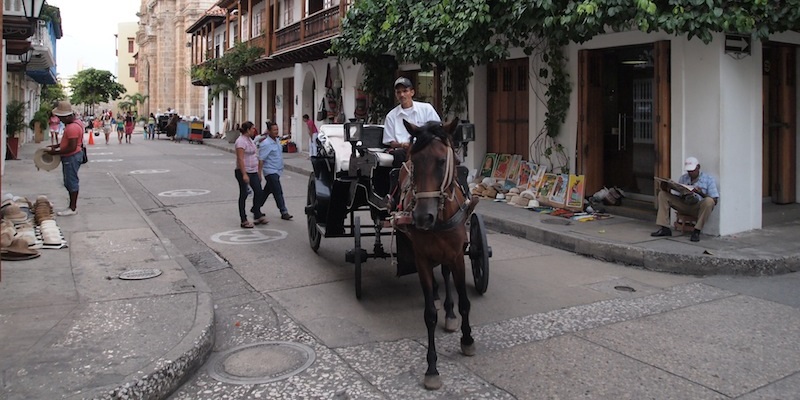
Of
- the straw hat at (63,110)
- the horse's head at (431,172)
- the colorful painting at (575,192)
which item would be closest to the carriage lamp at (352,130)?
the horse's head at (431,172)

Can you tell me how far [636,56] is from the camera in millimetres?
11633

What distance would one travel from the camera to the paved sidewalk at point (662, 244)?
7699mm

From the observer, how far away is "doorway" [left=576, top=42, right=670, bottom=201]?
1141 cm

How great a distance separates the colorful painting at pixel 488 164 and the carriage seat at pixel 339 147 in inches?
240

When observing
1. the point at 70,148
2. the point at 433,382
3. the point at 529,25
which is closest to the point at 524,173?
the point at 529,25

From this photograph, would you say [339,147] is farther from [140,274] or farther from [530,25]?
[530,25]

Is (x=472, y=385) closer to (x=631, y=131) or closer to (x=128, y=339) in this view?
(x=128, y=339)

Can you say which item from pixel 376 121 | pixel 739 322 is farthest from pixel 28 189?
pixel 739 322

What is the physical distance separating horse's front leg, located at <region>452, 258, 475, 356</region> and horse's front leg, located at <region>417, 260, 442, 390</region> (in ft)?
0.74

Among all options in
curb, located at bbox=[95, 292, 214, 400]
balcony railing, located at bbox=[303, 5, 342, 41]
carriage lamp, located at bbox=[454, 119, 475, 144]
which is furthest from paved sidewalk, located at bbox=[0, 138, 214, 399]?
balcony railing, located at bbox=[303, 5, 342, 41]

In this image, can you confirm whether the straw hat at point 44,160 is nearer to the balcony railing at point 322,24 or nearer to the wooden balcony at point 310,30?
the wooden balcony at point 310,30

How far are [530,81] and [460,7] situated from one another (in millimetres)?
2357

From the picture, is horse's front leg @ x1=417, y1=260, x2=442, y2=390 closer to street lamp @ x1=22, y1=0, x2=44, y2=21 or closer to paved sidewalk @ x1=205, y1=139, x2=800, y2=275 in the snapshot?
paved sidewalk @ x1=205, y1=139, x2=800, y2=275

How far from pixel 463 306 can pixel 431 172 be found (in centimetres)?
111
